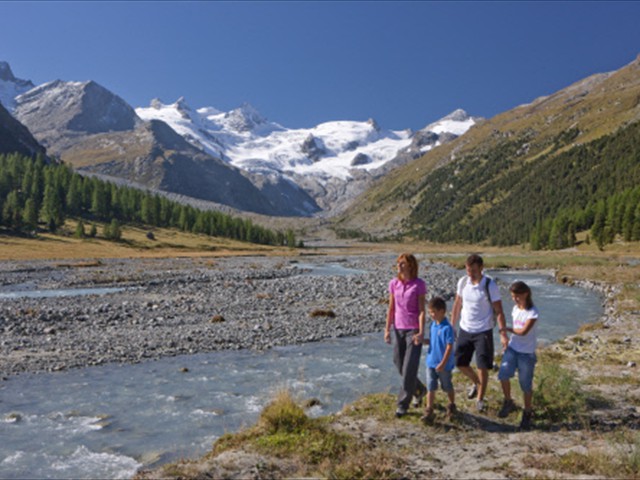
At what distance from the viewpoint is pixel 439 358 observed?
10.0 meters

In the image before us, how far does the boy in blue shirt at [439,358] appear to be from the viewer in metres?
9.96

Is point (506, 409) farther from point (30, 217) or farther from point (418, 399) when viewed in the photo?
point (30, 217)

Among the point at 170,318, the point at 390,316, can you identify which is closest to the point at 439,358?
the point at 390,316

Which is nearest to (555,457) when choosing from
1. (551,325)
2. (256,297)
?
(551,325)

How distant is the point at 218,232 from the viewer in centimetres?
16112

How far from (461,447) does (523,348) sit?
2.46m

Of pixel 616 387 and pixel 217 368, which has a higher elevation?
pixel 616 387

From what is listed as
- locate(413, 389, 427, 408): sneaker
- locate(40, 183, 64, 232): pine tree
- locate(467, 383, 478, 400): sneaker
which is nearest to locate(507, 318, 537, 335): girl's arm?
locate(467, 383, 478, 400): sneaker

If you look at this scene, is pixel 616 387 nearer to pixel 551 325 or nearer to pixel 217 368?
pixel 217 368

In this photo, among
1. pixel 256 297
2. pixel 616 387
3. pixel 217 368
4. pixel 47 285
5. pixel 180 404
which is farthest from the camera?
pixel 47 285

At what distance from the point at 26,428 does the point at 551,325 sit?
997 inches

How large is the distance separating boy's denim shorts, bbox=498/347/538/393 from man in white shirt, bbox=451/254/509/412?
24cm

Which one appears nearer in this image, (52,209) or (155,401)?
(155,401)

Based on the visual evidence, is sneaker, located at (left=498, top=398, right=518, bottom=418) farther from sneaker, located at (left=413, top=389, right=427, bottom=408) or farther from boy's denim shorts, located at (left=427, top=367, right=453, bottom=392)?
sneaker, located at (left=413, top=389, right=427, bottom=408)
